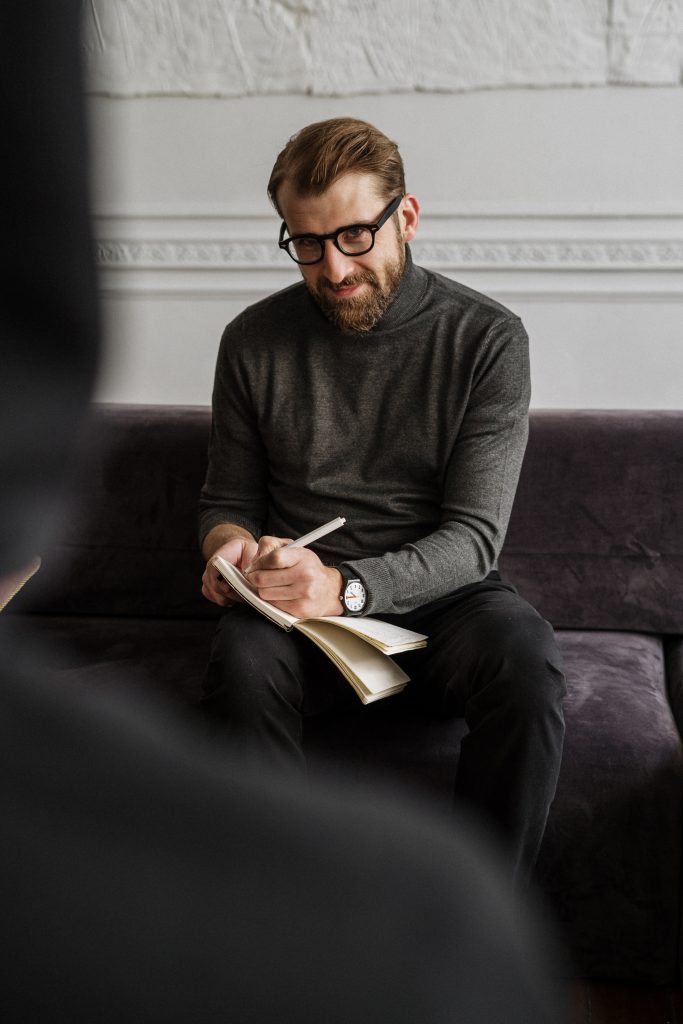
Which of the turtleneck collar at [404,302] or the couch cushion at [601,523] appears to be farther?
the couch cushion at [601,523]

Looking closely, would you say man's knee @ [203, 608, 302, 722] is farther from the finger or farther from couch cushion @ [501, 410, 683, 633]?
couch cushion @ [501, 410, 683, 633]

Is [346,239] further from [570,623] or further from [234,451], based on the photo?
[570,623]

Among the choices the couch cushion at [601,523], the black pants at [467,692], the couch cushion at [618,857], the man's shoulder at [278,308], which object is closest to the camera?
the black pants at [467,692]

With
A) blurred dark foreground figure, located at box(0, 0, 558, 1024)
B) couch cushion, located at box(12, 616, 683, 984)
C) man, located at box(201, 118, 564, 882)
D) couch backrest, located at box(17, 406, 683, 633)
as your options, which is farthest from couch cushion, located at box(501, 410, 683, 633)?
blurred dark foreground figure, located at box(0, 0, 558, 1024)

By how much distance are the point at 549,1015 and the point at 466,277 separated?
7.87 feet

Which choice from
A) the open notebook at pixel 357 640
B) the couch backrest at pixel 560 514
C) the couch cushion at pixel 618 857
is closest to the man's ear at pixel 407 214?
the couch backrest at pixel 560 514

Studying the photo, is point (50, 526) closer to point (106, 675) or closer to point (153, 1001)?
point (153, 1001)

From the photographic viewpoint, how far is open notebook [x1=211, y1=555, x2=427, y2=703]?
1669mm

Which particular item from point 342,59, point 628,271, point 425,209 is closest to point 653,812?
point 628,271

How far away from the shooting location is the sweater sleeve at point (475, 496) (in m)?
1.82

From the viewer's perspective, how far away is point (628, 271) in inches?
100

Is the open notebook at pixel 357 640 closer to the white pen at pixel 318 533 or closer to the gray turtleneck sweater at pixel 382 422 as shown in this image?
the white pen at pixel 318 533

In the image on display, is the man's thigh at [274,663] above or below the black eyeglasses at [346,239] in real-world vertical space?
below

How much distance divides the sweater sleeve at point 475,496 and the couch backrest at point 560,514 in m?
0.32
